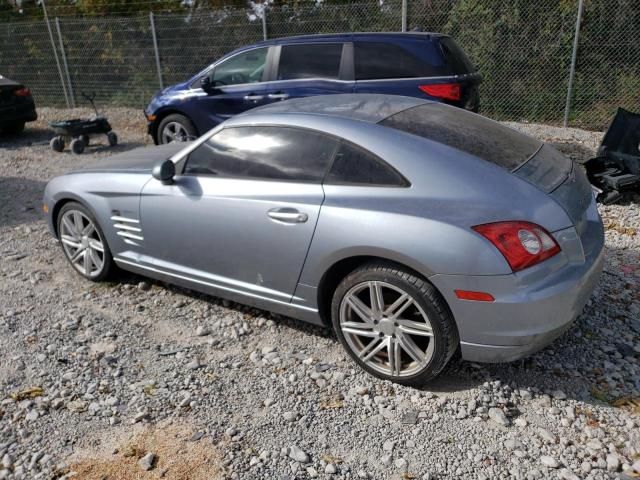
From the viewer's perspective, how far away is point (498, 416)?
3080mm

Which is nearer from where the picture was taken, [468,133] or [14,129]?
[468,133]

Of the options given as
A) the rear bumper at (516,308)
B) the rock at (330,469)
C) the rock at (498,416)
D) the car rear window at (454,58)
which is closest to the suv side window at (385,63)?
the car rear window at (454,58)

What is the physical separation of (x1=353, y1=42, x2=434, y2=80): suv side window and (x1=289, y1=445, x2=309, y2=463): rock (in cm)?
522

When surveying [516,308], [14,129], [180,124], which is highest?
[516,308]

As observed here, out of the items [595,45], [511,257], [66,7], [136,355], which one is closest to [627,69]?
[595,45]

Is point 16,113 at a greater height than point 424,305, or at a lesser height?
lesser

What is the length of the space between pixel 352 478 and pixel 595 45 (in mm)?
10157

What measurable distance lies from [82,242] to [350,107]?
2594mm

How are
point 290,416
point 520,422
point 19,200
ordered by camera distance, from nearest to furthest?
point 520,422 < point 290,416 < point 19,200

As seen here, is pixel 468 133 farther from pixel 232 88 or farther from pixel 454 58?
pixel 232 88

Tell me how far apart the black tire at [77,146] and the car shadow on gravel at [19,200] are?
1472 mm

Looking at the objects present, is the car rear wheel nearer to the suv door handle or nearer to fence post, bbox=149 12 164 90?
the suv door handle

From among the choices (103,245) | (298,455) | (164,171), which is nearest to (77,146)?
(103,245)

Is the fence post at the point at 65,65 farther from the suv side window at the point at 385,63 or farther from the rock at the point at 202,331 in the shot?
the rock at the point at 202,331
